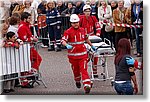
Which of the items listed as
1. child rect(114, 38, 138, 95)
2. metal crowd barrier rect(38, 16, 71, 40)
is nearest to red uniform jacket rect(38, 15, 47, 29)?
metal crowd barrier rect(38, 16, 71, 40)

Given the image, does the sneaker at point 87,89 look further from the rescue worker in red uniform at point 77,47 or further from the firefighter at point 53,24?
the firefighter at point 53,24

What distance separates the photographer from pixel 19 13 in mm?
9102

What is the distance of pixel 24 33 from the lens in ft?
29.8

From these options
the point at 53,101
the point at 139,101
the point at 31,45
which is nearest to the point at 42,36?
the point at 31,45

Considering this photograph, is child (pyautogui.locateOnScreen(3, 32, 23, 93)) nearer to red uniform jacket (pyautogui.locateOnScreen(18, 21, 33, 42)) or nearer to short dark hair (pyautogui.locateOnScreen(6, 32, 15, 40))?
short dark hair (pyautogui.locateOnScreen(6, 32, 15, 40))

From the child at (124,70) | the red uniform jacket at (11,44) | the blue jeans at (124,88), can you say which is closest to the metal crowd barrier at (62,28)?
the red uniform jacket at (11,44)

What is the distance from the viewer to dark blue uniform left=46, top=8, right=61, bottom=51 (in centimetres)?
942

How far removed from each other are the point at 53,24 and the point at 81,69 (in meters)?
1.39

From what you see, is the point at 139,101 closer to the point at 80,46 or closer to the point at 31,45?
the point at 80,46

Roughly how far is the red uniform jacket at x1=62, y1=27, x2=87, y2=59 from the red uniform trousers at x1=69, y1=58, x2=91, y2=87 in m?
0.08

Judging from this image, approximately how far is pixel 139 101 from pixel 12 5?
2353 millimetres

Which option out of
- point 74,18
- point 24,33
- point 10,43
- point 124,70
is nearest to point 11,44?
point 10,43

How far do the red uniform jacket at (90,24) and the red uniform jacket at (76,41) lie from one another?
0.40 meters

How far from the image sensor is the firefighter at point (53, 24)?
923 centimetres
